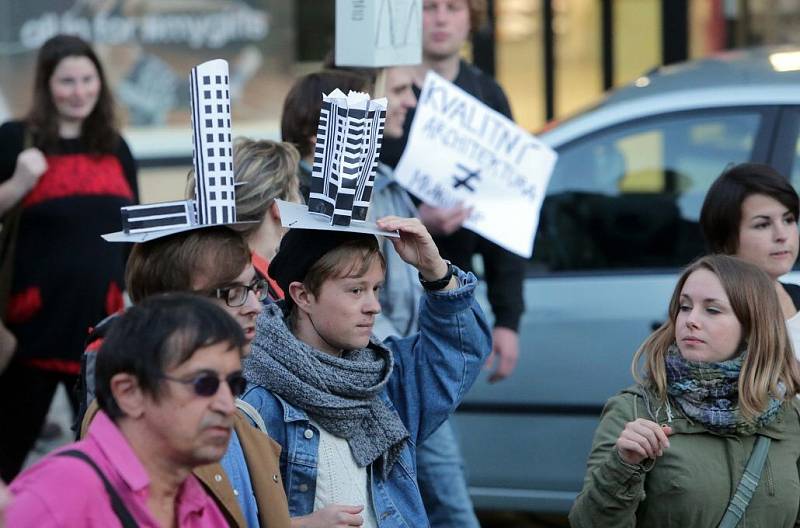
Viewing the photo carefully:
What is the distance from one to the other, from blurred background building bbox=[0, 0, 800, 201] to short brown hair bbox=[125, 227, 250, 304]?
17.9 ft

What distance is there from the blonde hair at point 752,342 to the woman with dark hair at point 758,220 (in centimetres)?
53

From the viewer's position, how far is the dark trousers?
189 inches

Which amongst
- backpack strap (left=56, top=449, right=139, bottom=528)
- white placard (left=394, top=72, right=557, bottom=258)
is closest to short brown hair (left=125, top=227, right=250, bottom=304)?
backpack strap (left=56, top=449, right=139, bottom=528)

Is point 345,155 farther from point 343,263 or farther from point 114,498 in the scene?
point 114,498

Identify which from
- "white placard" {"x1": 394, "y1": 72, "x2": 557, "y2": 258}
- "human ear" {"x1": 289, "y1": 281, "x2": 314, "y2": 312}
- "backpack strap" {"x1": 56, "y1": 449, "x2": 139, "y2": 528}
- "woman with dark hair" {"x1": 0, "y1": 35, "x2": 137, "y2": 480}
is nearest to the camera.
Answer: "backpack strap" {"x1": 56, "y1": 449, "x2": 139, "y2": 528}

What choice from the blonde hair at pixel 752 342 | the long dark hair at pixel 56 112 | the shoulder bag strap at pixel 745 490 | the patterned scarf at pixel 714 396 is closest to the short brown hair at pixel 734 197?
the blonde hair at pixel 752 342

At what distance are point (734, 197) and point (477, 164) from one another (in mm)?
1048

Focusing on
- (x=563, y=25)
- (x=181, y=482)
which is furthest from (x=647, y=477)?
(x=563, y=25)

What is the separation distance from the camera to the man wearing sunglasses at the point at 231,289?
8.82 feet

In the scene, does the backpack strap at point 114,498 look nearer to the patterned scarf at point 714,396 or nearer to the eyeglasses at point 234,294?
the eyeglasses at point 234,294

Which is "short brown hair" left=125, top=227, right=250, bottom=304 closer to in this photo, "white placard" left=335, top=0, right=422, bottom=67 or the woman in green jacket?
the woman in green jacket

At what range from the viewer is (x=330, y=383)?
2.96 meters

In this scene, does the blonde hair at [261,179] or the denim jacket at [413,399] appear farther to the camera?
the blonde hair at [261,179]

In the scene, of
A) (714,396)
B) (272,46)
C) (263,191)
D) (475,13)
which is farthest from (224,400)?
(272,46)
